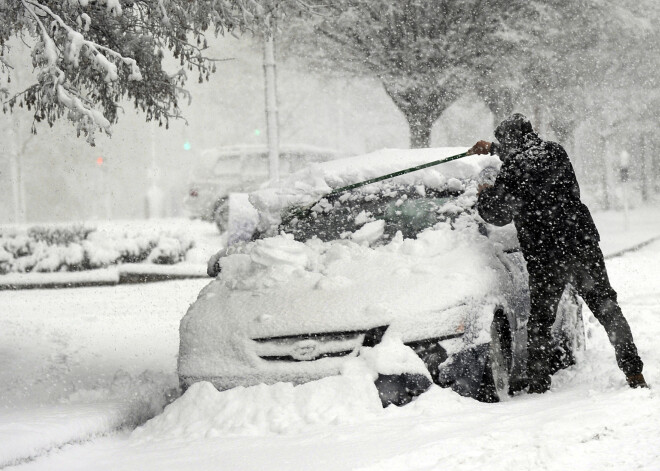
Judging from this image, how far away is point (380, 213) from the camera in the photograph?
6438mm

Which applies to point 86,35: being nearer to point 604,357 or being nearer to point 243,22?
point 243,22

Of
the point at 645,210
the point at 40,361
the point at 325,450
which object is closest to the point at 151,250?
the point at 40,361

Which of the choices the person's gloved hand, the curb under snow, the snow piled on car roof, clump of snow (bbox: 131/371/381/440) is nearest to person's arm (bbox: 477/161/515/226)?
the person's gloved hand

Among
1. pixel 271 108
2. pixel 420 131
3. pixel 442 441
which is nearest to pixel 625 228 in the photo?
pixel 420 131

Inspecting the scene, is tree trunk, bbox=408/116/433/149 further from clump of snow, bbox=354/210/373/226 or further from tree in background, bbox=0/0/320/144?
clump of snow, bbox=354/210/373/226

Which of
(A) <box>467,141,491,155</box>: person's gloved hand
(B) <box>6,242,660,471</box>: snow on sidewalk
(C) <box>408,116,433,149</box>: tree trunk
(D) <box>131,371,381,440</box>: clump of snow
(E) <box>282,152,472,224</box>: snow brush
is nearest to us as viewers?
(B) <box>6,242,660,471</box>: snow on sidewalk

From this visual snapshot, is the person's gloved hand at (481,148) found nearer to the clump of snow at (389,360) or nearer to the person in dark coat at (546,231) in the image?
the person in dark coat at (546,231)

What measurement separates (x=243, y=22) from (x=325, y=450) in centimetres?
432

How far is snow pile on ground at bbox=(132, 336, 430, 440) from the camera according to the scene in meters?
4.84

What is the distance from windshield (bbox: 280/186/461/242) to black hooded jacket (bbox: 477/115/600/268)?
0.61 metres

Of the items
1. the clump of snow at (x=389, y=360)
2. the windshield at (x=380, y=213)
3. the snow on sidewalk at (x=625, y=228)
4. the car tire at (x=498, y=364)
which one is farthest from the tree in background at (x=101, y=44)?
the snow on sidewalk at (x=625, y=228)

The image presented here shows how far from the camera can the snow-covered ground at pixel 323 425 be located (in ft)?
13.5

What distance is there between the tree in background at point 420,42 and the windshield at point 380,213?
8.06m

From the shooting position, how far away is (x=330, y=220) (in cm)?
659
